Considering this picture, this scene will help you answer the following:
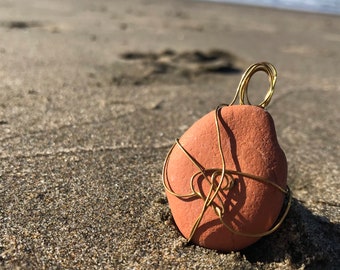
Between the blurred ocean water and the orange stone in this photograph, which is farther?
the blurred ocean water

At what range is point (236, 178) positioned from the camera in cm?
156

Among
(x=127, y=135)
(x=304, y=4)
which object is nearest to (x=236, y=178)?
(x=127, y=135)

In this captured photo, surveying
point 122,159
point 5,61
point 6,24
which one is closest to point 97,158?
point 122,159

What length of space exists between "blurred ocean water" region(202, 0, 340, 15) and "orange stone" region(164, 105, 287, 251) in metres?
11.3

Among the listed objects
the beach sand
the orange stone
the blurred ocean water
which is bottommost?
the blurred ocean water

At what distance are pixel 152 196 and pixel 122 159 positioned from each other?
410mm

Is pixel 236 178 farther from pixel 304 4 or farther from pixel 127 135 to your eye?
pixel 304 4

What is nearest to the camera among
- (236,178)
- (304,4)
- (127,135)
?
(236,178)

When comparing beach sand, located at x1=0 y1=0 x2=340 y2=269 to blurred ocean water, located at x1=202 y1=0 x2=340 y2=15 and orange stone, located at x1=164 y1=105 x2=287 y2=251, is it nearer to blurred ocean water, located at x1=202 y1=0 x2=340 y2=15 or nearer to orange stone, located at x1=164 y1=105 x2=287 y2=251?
orange stone, located at x1=164 y1=105 x2=287 y2=251

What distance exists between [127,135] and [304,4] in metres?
12.2

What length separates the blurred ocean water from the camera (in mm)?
12421

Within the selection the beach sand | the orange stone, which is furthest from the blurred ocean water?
the orange stone

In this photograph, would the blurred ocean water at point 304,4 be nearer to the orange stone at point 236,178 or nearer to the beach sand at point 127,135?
the beach sand at point 127,135

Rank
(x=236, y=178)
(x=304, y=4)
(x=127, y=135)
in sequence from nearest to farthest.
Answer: (x=236, y=178)
(x=127, y=135)
(x=304, y=4)
